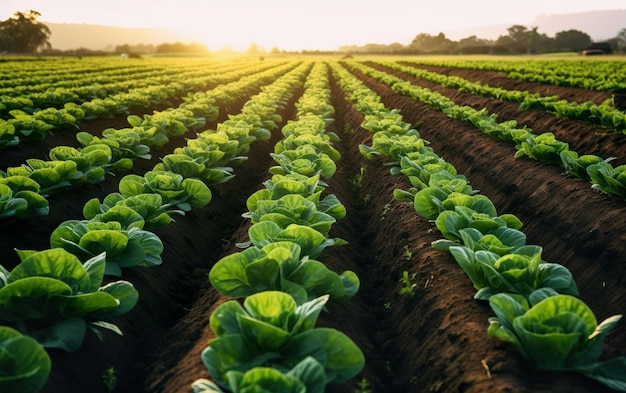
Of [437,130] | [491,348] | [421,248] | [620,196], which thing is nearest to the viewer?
[491,348]

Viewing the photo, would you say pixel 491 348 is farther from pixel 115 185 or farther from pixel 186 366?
pixel 115 185

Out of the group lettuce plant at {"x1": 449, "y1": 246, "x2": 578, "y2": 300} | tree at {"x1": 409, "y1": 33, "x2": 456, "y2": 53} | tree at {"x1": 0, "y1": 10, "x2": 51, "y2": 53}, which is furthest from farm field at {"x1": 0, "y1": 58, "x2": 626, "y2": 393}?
tree at {"x1": 409, "y1": 33, "x2": 456, "y2": 53}

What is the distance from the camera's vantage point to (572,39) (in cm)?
9181

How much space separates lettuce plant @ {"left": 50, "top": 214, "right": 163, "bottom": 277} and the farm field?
319 millimetres

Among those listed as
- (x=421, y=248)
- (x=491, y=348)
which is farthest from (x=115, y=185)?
(x=491, y=348)

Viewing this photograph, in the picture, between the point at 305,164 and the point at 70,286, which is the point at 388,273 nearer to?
the point at 305,164

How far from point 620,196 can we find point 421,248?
239cm

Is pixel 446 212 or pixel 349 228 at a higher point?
pixel 446 212

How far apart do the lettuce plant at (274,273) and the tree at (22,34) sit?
310 feet

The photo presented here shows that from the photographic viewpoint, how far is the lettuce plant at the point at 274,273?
3344 millimetres

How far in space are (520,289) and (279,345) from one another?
1.77m

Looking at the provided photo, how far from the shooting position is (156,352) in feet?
12.9

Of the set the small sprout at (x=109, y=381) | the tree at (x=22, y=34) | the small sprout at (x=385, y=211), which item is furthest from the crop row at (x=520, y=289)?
the tree at (x=22, y=34)

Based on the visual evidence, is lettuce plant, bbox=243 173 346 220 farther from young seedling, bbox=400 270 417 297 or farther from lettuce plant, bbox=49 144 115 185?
lettuce plant, bbox=49 144 115 185
